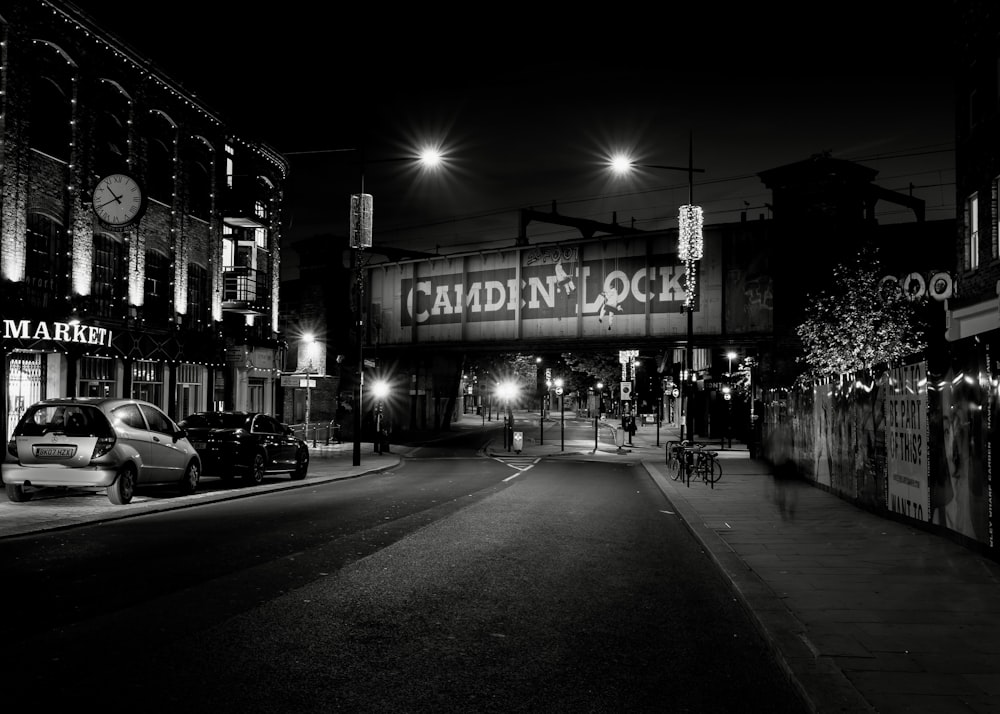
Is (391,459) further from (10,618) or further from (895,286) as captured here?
(10,618)

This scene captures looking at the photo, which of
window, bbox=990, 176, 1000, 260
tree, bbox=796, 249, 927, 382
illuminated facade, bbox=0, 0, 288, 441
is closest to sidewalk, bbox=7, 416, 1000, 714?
illuminated facade, bbox=0, 0, 288, 441

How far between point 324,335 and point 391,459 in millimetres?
17361

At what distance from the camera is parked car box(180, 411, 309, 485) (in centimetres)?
1800

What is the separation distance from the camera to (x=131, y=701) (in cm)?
462

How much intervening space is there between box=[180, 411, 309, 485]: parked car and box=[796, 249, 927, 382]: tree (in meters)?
15.2

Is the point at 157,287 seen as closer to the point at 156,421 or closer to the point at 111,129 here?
the point at 111,129

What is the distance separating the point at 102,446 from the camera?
13.4m

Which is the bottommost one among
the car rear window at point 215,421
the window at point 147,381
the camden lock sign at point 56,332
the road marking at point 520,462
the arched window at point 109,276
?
the road marking at point 520,462

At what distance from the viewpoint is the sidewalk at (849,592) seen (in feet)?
16.2

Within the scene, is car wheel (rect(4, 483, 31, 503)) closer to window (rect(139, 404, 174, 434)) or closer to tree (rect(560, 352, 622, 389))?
window (rect(139, 404, 174, 434))

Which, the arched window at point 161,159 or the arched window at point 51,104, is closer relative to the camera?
the arched window at point 51,104

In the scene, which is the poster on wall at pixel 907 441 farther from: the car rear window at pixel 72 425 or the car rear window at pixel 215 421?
the car rear window at pixel 215 421

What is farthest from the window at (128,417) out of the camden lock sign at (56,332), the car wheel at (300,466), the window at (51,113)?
the window at (51,113)

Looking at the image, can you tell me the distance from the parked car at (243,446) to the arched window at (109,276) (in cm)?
597
